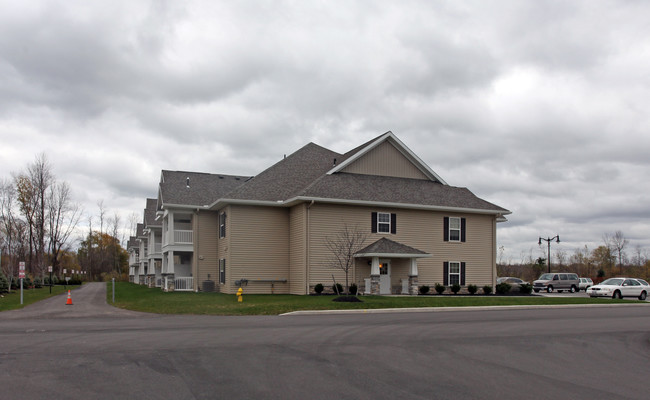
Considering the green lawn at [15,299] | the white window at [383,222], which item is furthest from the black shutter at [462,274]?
the green lawn at [15,299]

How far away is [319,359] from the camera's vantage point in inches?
417

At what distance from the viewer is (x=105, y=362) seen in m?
10.1

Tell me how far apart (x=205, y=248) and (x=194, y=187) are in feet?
18.6

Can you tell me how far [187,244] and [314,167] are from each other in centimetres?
999

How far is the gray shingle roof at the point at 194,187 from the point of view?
3734cm

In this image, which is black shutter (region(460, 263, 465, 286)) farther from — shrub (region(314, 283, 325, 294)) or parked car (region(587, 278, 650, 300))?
shrub (region(314, 283, 325, 294))

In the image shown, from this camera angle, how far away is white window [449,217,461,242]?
115 ft

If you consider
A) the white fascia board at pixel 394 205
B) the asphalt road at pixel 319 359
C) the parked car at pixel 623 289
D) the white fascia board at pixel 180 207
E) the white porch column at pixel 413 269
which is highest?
the white fascia board at pixel 180 207

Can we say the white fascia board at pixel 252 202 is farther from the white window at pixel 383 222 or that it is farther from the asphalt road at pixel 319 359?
the asphalt road at pixel 319 359

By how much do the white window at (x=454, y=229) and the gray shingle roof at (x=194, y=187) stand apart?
52.9 ft

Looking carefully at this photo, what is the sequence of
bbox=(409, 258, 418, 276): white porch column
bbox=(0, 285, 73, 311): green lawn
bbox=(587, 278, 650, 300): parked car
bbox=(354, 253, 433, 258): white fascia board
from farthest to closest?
bbox=(587, 278, 650, 300): parked car → bbox=(409, 258, 418, 276): white porch column → bbox=(354, 253, 433, 258): white fascia board → bbox=(0, 285, 73, 311): green lawn

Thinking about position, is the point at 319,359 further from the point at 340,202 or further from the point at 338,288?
the point at 340,202

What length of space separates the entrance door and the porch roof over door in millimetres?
1351

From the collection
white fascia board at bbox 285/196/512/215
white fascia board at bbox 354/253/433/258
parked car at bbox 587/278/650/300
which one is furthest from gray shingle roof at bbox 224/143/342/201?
parked car at bbox 587/278/650/300
